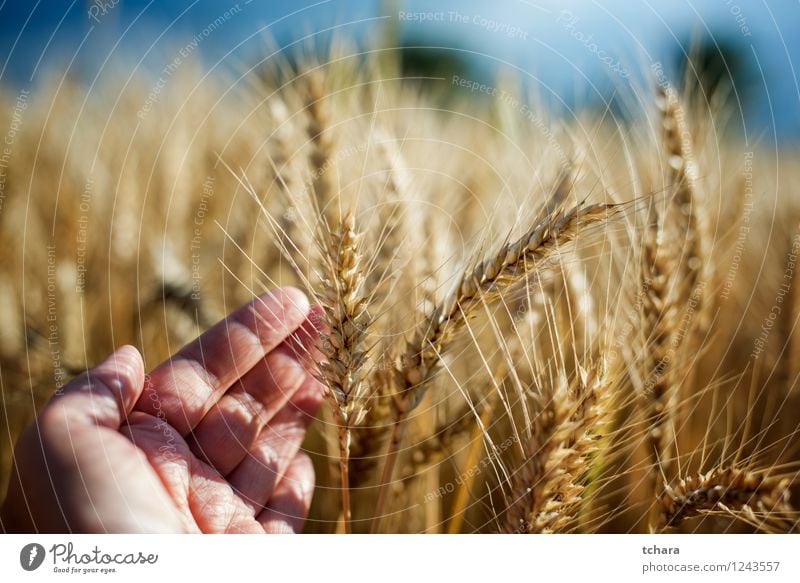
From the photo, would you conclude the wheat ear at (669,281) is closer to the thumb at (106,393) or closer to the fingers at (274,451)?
the fingers at (274,451)

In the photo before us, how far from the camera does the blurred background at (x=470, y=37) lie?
896 mm

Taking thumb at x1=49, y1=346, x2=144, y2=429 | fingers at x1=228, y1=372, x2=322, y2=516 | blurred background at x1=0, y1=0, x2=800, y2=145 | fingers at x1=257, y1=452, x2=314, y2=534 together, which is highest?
blurred background at x1=0, y1=0, x2=800, y2=145

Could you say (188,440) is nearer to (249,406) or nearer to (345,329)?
(249,406)

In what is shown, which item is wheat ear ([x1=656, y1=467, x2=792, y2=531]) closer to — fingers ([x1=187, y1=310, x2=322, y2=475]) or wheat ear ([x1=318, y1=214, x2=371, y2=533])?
wheat ear ([x1=318, y1=214, x2=371, y2=533])

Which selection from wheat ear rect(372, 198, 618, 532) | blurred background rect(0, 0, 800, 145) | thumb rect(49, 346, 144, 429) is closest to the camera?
wheat ear rect(372, 198, 618, 532)

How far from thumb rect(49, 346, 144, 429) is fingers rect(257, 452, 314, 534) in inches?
10.8

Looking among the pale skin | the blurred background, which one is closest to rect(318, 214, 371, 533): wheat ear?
the pale skin

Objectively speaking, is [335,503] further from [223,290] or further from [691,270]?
[691,270]

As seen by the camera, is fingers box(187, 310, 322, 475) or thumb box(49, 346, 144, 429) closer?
thumb box(49, 346, 144, 429)

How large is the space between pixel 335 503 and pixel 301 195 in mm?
520

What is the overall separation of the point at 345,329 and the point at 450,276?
17cm

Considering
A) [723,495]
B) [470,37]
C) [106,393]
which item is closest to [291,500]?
[106,393]

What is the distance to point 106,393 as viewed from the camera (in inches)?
31.6

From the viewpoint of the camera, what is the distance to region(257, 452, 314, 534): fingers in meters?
0.92
